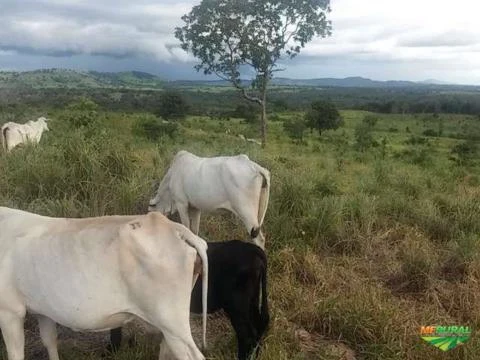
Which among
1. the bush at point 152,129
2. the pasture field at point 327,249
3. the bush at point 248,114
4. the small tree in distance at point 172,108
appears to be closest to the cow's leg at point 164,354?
the pasture field at point 327,249

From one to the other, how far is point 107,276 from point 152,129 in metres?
17.2

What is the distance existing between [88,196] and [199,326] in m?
2.98

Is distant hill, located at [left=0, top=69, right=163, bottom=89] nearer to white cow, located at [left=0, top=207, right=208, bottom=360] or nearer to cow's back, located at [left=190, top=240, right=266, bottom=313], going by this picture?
cow's back, located at [left=190, top=240, right=266, bottom=313]

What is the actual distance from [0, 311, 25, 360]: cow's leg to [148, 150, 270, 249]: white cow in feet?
9.82

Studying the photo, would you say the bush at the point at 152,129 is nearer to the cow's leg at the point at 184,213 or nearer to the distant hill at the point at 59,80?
the cow's leg at the point at 184,213

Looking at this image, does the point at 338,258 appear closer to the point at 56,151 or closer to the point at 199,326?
the point at 199,326

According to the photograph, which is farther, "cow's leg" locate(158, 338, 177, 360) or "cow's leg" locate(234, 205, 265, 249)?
"cow's leg" locate(234, 205, 265, 249)

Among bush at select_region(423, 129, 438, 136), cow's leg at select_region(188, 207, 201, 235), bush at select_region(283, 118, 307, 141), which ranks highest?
cow's leg at select_region(188, 207, 201, 235)

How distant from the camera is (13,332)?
3303mm

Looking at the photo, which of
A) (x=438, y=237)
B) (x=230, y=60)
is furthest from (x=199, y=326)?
(x=230, y=60)

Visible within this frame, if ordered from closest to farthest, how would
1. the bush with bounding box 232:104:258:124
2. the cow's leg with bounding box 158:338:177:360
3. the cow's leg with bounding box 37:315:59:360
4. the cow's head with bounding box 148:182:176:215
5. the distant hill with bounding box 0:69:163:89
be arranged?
1. the cow's leg with bounding box 158:338:177:360
2. the cow's leg with bounding box 37:315:59:360
3. the cow's head with bounding box 148:182:176:215
4. the bush with bounding box 232:104:258:124
5. the distant hill with bounding box 0:69:163:89

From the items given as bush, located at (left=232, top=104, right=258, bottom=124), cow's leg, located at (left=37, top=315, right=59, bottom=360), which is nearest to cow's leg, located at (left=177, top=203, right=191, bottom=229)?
cow's leg, located at (left=37, top=315, right=59, bottom=360)

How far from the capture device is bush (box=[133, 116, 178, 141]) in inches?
758

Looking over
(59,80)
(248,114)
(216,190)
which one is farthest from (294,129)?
(59,80)
